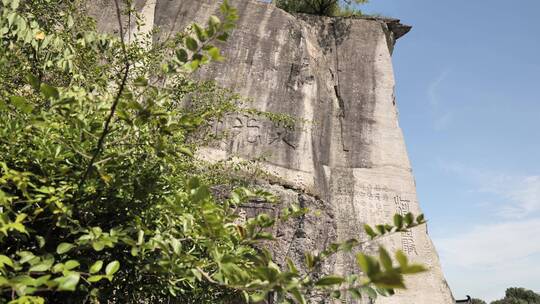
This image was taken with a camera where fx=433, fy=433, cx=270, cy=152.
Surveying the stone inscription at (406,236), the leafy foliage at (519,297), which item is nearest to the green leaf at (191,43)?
the stone inscription at (406,236)

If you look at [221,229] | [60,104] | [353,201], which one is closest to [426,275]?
[353,201]

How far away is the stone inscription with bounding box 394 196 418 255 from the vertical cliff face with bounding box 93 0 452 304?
0.02 m

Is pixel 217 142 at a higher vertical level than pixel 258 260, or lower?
higher

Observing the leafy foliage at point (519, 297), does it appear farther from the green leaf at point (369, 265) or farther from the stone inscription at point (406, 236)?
the green leaf at point (369, 265)

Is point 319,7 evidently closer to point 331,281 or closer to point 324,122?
point 324,122

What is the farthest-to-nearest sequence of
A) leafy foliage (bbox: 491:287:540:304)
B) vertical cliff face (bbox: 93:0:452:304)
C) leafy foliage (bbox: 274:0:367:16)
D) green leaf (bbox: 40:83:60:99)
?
leafy foliage (bbox: 491:287:540:304)
leafy foliage (bbox: 274:0:367:16)
vertical cliff face (bbox: 93:0:452:304)
green leaf (bbox: 40:83:60:99)

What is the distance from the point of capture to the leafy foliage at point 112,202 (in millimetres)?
1647

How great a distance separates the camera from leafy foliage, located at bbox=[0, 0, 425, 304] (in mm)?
1647

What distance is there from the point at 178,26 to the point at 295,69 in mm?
2320

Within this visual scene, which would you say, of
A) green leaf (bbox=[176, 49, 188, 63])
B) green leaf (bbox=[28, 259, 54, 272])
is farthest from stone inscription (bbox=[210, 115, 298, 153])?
green leaf (bbox=[28, 259, 54, 272])

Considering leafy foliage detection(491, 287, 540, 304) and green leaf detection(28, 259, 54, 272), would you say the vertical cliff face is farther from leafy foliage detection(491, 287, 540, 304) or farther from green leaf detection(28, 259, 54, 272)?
leafy foliage detection(491, 287, 540, 304)

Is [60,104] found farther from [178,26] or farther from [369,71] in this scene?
[369,71]

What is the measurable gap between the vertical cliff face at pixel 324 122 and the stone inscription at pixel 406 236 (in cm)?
2

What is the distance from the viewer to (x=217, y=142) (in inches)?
269
